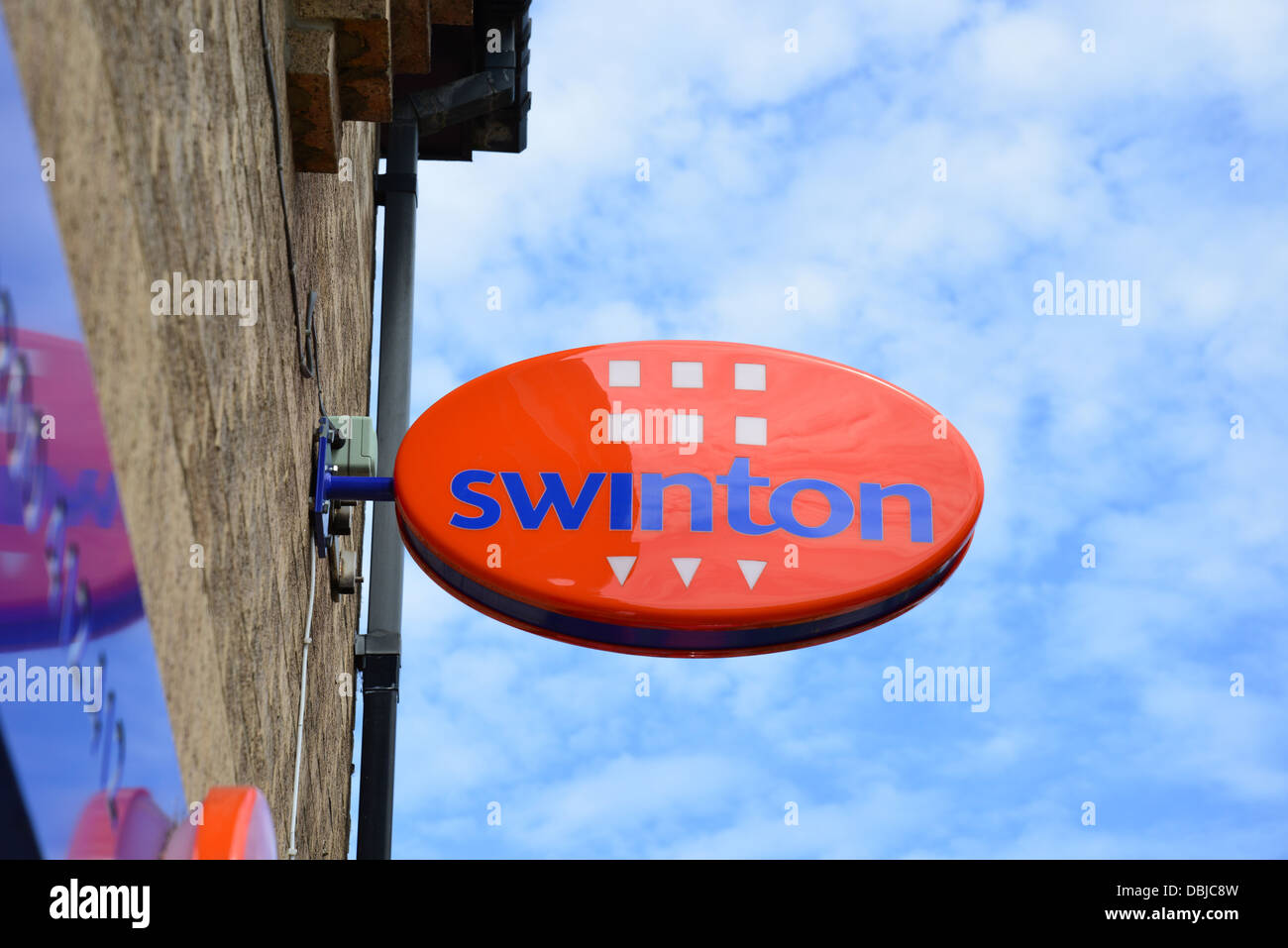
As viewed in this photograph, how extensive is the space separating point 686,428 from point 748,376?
0.34 m

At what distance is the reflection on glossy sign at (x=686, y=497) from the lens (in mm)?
4297

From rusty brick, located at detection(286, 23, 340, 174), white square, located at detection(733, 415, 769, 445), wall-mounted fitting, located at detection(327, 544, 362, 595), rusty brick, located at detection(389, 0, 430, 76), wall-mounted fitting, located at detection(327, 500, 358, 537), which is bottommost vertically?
wall-mounted fitting, located at detection(327, 544, 362, 595)

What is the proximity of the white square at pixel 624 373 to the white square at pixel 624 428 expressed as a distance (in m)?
0.14

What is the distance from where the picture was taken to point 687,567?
4.34 metres

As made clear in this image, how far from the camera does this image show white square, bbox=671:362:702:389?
4.89 metres

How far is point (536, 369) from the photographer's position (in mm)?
4922

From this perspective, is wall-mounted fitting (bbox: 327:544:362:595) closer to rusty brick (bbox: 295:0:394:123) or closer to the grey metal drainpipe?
the grey metal drainpipe

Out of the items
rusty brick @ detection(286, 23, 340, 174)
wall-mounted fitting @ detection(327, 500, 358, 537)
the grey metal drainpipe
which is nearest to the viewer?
rusty brick @ detection(286, 23, 340, 174)

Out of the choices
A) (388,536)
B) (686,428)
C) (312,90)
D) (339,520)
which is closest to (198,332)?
(312,90)

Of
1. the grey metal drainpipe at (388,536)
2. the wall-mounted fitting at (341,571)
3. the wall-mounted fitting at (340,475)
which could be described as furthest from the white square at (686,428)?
the grey metal drainpipe at (388,536)

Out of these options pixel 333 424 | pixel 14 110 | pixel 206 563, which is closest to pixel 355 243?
pixel 333 424

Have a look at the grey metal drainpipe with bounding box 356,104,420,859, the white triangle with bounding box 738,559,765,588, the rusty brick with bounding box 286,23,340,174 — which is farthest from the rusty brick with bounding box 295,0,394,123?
the grey metal drainpipe with bounding box 356,104,420,859

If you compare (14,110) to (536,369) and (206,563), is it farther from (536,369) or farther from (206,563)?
(536,369)
